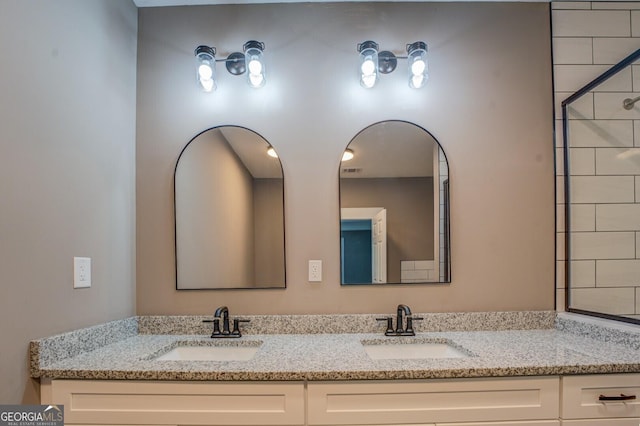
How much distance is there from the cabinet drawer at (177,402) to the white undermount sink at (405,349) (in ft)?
1.66

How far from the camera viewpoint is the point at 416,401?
A: 1188mm

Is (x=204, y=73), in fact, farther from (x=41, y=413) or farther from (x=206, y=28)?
(x=41, y=413)

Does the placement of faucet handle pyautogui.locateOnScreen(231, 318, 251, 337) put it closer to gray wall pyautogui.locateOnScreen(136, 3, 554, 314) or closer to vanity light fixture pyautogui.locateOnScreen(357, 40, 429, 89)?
gray wall pyautogui.locateOnScreen(136, 3, 554, 314)

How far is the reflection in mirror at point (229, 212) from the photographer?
1.73 meters

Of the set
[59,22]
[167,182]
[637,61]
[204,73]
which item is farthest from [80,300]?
[637,61]

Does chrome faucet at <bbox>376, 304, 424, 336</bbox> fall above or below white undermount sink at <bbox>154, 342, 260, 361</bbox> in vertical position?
above

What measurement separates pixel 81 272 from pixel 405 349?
1.39m

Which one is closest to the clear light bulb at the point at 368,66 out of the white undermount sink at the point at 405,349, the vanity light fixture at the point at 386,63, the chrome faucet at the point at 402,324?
the vanity light fixture at the point at 386,63

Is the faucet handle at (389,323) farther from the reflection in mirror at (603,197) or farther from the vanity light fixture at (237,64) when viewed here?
the vanity light fixture at (237,64)

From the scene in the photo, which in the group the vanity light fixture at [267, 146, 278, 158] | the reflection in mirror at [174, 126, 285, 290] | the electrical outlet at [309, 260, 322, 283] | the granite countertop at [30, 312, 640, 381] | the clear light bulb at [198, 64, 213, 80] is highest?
the clear light bulb at [198, 64, 213, 80]

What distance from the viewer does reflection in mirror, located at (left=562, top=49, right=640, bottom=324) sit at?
1.60 meters

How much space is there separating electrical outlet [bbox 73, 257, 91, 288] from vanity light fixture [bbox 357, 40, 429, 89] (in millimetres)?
1466

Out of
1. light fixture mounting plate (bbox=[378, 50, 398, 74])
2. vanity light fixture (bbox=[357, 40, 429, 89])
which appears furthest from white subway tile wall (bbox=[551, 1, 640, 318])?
light fixture mounting plate (bbox=[378, 50, 398, 74])

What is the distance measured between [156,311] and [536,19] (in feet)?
8.02
